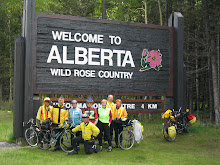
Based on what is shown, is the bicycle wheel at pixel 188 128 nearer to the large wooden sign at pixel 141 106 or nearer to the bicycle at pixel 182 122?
the bicycle at pixel 182 122

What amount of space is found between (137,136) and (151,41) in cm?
478

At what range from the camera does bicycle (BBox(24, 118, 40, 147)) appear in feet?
37.7

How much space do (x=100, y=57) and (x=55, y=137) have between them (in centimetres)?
414

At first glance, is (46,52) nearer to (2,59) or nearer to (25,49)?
(25,49)

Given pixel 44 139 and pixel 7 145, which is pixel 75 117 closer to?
pixel 44 139

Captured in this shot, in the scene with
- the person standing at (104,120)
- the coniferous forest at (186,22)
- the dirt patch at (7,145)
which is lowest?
the dirt patch at (7,145)

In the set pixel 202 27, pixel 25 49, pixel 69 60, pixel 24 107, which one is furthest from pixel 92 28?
pixel 202 27

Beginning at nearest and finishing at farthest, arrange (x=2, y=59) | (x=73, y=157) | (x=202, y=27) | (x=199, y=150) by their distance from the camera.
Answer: (x=73, y=157) < (x=199, y=150) < (x=202, y=27) < (x=2, y=59)

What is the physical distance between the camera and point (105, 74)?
43.9 feet

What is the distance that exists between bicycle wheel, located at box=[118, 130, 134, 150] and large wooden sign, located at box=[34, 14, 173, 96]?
2.37 meters

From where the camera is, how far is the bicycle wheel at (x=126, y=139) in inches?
456

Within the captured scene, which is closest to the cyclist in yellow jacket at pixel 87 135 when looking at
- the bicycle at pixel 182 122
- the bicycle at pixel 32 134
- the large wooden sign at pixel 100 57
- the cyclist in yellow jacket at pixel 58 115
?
the cyclist in yellow jacket at pixel 58 115

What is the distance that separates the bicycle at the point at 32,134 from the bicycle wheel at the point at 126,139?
122 inches

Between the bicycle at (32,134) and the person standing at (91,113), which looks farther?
the bicycle at (32,134)
